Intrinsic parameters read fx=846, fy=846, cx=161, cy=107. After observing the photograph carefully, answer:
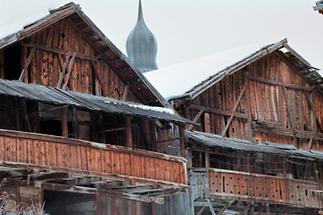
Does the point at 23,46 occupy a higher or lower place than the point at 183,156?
higher

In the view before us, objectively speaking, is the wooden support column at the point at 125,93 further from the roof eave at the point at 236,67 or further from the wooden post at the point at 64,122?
the wooden post at the point at 64,122

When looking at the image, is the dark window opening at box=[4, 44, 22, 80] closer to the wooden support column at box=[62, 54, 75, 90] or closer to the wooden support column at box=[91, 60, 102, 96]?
the wooden support column at box=[62, 54, 75, 90]

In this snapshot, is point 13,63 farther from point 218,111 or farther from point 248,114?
point 248,114

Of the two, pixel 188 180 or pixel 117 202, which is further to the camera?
pixel 188 180

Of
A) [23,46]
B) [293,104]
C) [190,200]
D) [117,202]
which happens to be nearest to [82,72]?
[23,46]

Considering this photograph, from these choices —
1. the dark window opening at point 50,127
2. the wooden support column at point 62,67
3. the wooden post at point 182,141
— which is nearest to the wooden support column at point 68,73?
the wooden support column at point 62,67

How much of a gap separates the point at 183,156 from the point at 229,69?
17.2 feet

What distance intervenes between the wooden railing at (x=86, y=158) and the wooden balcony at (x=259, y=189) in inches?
132

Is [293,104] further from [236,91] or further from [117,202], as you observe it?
[117,202]

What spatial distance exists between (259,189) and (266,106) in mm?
4543

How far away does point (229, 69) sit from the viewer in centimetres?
3266

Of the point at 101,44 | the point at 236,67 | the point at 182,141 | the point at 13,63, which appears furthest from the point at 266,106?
the point at 13,63

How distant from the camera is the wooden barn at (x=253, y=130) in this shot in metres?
31.1

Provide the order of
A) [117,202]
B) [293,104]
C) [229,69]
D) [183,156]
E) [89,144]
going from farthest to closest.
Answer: [293,104] → [229,69] → [183,156] → [117,202] → [89,144]
